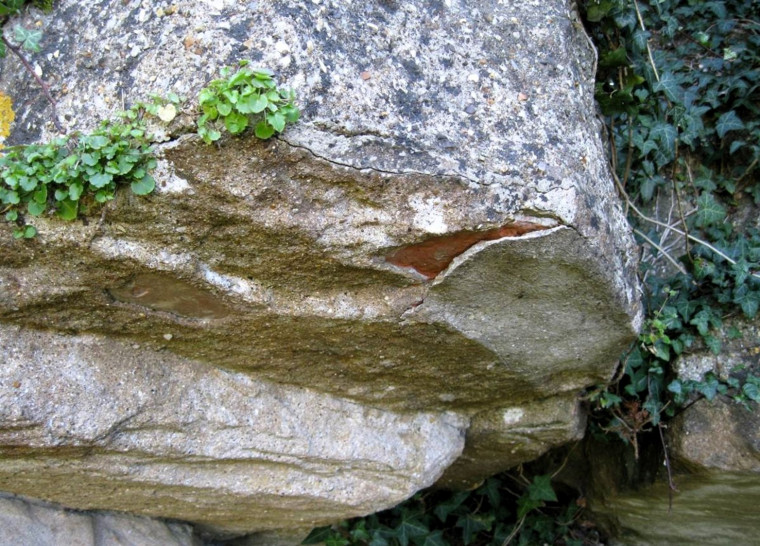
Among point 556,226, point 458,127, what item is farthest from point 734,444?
point 458,127

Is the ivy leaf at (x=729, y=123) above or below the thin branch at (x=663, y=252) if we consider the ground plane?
above

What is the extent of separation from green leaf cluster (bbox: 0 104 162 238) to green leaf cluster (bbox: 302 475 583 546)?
157 cm

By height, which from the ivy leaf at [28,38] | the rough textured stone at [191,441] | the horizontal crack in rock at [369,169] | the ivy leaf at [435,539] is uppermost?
the ivy leaf at [28,38]

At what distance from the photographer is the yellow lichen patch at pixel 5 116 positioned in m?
1.45

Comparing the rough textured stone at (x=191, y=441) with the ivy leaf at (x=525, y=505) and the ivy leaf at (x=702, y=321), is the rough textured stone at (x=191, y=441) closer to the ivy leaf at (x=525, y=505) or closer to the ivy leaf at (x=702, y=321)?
the ivy leaf at (x=525, y=505)

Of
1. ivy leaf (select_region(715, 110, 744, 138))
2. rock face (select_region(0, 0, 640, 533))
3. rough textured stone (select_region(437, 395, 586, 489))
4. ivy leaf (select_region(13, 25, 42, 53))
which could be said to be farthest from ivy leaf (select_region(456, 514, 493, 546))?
ivy leaf (select_region(13, 25, 42, 53))

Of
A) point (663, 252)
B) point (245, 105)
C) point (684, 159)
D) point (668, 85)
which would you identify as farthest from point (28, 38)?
point (684, 159)

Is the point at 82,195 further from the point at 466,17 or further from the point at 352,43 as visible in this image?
the point at 466,17

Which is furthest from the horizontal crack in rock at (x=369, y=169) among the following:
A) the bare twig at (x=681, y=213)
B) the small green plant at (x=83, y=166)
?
the bare twig at (x=681, y=213)

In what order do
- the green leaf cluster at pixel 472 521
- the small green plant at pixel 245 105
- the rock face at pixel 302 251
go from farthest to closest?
the green leaf cluster at pixel 472 521, the rock face at pixel 302 251, the small green plant at pixel 245 105

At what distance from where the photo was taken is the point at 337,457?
6.50 feet

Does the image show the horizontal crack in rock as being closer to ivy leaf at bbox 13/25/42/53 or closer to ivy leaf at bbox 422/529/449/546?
ivy leaf at bbox 13/25/42/53

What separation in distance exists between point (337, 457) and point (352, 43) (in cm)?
113

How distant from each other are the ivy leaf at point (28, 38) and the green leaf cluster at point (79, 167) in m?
0.22
